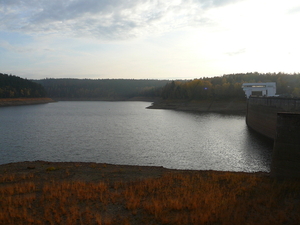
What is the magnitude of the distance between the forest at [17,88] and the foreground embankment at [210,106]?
7365 cm

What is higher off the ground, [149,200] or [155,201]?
[155,201]

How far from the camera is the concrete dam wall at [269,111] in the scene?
3397 cm

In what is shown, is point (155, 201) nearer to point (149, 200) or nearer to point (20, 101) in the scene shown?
point (149, 200)

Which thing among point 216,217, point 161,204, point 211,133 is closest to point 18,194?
point 161,204

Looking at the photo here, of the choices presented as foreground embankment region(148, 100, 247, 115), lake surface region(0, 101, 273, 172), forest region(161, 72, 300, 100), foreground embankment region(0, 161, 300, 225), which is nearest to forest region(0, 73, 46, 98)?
forest region(161, 72, 300, 100)

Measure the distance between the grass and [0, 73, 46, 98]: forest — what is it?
Answer: 124m

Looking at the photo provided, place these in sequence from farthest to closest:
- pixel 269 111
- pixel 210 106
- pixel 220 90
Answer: pixel 220 90
pixel 210 106
pixel 269 111

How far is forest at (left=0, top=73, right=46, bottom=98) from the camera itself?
122250mm

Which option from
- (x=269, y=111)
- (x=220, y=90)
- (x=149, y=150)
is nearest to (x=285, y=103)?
(x=269, y=111)

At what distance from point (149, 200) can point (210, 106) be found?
251 feet

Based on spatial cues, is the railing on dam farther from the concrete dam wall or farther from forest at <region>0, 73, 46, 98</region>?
forest at <region>0, 73, 46, 98</region>

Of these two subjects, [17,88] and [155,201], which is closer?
[155,201]

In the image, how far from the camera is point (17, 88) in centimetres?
13350

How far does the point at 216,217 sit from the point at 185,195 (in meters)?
2.51
